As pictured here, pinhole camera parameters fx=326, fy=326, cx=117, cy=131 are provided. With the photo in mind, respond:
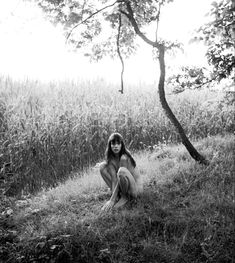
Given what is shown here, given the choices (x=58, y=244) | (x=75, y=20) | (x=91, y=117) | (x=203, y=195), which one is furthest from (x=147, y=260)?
(x=91, y=117)

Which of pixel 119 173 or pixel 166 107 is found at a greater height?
pixel 166 107

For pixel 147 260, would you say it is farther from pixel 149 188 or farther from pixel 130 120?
pixel 130 120

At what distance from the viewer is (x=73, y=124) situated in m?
7.41

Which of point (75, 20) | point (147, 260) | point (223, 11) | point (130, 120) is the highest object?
point (75, 20)

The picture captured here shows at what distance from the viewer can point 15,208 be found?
207 inches

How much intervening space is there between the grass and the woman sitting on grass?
0.16 metres

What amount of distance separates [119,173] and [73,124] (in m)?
3.32

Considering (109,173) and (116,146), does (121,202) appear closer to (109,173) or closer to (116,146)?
(109,173)

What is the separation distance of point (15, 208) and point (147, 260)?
265 cm

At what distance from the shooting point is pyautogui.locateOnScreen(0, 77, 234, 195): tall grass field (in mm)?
6453

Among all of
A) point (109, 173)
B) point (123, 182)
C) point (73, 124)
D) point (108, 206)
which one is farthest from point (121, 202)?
point (73, 124)

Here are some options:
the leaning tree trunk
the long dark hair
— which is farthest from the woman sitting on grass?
the leaning tree trunk

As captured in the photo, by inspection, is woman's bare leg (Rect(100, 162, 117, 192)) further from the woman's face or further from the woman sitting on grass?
the woman's face

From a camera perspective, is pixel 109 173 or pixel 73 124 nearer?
pixel 109 173
